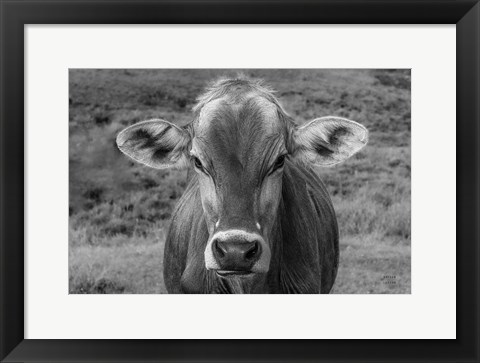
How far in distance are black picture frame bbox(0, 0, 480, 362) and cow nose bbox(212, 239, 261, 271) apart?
524mm

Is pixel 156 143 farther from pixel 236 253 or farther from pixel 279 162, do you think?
pixel 236 253

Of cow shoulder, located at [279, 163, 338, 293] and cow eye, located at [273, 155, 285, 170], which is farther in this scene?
cow shoulder, located at [279, 163, 338, 293]

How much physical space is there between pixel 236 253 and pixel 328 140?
0.86m

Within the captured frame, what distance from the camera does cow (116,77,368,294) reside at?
209 inches

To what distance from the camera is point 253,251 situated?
521cm

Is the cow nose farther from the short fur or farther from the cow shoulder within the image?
the cow shoulder

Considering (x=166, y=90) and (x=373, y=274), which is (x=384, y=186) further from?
(x=166, y=90)

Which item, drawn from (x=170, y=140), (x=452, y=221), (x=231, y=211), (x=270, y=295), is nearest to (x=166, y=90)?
(x=170, y=140)

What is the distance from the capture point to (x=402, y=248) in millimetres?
5613

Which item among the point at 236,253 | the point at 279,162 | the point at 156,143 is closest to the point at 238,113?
the point at 279,162

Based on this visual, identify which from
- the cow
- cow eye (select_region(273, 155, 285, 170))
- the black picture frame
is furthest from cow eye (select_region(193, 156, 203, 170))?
the black picture frame

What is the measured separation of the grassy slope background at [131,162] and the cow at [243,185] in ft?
0.40

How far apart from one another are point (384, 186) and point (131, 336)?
5.27ft

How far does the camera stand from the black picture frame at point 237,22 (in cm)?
550
